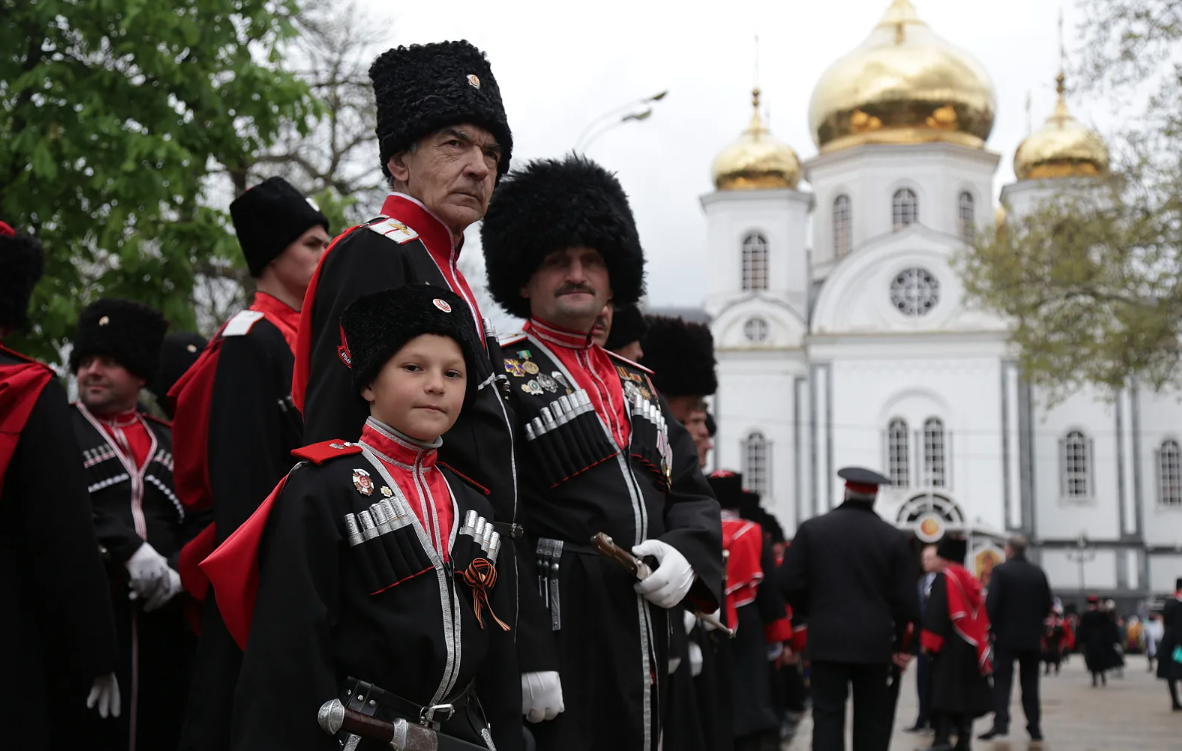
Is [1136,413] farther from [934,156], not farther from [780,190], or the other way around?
[780,190]

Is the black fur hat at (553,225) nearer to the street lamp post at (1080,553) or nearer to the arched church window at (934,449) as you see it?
the arched church window at (934,449)

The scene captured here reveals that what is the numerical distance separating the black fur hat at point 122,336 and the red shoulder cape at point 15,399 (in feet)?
5.18

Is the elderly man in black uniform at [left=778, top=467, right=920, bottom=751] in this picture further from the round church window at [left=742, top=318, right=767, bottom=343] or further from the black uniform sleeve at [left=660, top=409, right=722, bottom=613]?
the round church window at [left=742, top=318, right=767, bottom=343]

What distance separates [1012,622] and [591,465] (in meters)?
11.1

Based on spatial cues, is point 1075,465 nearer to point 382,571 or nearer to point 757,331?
point 757,331

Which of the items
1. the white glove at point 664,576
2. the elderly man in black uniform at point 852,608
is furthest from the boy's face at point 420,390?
the elderly man in black uniform at point 852,608

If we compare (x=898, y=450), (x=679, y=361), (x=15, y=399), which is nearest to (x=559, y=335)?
(x=15, y=399)

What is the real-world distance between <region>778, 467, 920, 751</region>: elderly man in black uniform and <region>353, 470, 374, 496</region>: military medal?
6.42 meters

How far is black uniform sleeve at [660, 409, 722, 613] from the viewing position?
434 centimetres

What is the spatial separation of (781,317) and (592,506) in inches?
1831

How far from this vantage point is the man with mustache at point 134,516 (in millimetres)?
5398

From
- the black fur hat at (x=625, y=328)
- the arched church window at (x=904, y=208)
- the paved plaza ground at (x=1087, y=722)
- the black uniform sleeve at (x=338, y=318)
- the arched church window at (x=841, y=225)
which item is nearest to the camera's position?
the black uniform sleeve at (x=338, y=318)

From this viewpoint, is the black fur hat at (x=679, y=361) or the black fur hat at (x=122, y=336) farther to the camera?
the black fur hat at (x=679, y=361)

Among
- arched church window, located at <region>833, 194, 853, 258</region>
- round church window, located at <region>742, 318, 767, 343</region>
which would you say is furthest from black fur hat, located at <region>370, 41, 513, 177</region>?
arched church window, located at <region>833, 194, 853, 258</region>
